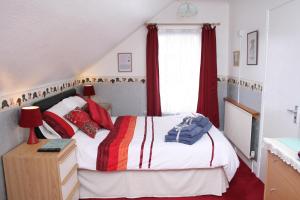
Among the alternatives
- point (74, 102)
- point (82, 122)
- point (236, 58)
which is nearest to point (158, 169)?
point (82, 122)

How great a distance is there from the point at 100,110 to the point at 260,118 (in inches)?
79.4

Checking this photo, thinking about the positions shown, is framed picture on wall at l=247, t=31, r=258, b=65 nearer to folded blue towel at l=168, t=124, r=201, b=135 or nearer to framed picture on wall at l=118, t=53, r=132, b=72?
folded blue towel at l=168, t=124, r=201, b=135

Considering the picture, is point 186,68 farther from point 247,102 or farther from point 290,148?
point 290,148

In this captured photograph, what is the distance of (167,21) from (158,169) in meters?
2.71

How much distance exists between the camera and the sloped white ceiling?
1316 mm

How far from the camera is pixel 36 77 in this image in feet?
7.86

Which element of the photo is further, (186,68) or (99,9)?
(186,68)

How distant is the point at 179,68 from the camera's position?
420 cm

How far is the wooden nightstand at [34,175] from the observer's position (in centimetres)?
188

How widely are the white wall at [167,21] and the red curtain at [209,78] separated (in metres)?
0.19

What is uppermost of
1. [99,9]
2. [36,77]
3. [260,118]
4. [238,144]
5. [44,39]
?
[99,9]

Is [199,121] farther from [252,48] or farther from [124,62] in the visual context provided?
[124,62]

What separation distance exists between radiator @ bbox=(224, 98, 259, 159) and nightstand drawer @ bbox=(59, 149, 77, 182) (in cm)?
218

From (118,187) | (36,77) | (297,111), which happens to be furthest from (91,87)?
(297,111)
